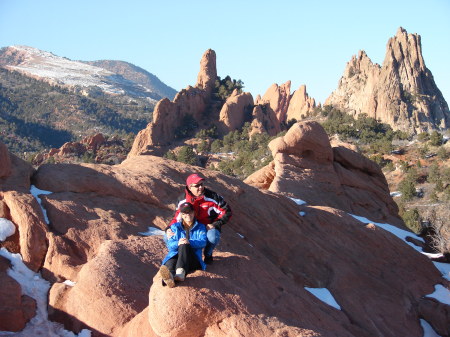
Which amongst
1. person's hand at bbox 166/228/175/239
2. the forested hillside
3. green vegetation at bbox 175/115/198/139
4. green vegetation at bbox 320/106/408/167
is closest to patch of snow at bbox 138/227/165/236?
person's hand at bbox 166/228/175/239

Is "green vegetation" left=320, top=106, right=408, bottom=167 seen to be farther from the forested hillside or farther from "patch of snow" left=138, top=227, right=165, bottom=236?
the forested hillside

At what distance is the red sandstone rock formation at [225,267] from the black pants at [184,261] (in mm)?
154

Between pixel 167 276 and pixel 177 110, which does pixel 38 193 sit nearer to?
pixel 167 276

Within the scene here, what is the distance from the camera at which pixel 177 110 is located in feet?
224

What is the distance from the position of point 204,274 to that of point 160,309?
0.87m

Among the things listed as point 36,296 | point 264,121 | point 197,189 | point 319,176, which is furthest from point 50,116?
point 197,189

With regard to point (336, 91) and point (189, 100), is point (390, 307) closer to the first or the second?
point (189, 100)

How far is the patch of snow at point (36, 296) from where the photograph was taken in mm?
7195

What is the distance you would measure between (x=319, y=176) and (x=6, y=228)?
12243mm

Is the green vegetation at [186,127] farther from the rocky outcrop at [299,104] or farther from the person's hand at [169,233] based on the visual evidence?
the person's hand at [169,233]

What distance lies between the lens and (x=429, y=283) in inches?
506

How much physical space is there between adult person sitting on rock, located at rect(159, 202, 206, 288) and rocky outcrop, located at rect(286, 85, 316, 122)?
90.1m

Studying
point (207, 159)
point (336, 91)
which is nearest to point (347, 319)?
point (207, 159)

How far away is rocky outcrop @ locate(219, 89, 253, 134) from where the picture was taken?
69312 mm
